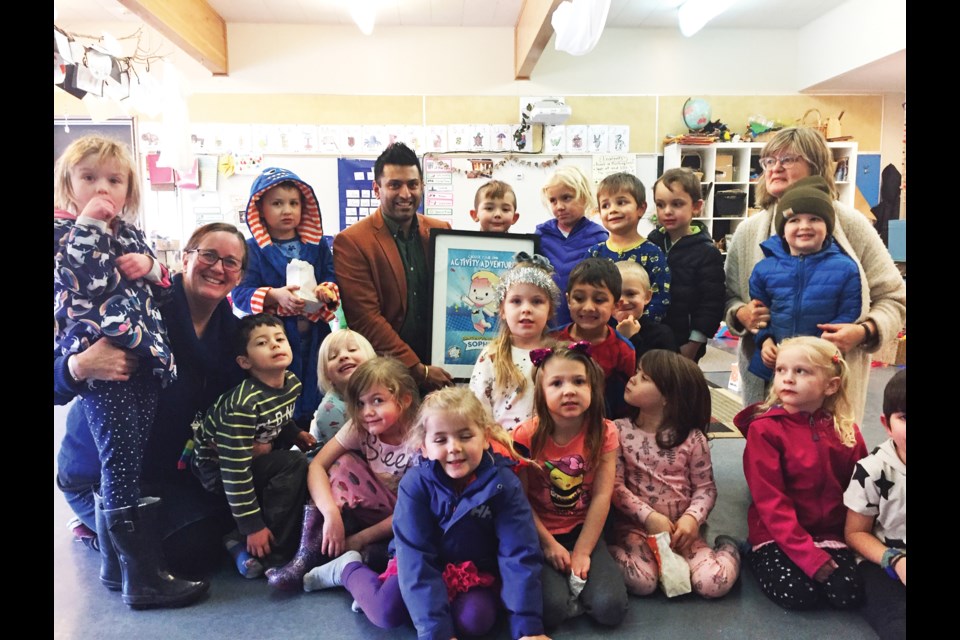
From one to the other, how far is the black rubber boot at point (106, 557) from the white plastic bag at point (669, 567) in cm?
169

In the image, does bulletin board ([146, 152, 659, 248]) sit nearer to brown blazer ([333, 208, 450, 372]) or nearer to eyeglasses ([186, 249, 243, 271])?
brown blazer ([333, 208, 450, 372])

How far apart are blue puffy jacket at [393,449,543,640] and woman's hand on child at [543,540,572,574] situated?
0.39 ft

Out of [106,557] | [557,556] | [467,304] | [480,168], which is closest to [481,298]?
[467,304]

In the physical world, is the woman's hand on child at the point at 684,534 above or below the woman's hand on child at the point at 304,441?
below

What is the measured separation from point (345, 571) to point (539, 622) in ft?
2.07

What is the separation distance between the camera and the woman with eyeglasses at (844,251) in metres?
2.23

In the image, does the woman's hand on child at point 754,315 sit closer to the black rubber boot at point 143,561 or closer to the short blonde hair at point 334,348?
the short blonde hair at point 334,348

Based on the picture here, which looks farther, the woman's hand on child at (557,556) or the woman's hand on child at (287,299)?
the woman's hand on child at (287,299)

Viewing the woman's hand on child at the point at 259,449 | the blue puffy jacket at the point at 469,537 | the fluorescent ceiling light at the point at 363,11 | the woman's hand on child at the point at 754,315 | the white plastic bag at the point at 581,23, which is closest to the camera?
the blue puffy jacket at the point at 469,537

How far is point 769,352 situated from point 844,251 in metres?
0.48

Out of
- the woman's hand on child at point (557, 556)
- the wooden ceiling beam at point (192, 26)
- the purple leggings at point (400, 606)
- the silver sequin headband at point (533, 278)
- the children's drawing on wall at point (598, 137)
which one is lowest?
the purple leggings at point (400, 606)

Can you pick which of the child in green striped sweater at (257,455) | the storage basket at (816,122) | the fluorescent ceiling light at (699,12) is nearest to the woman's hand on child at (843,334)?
the child in green striped sweater at (257,455)
